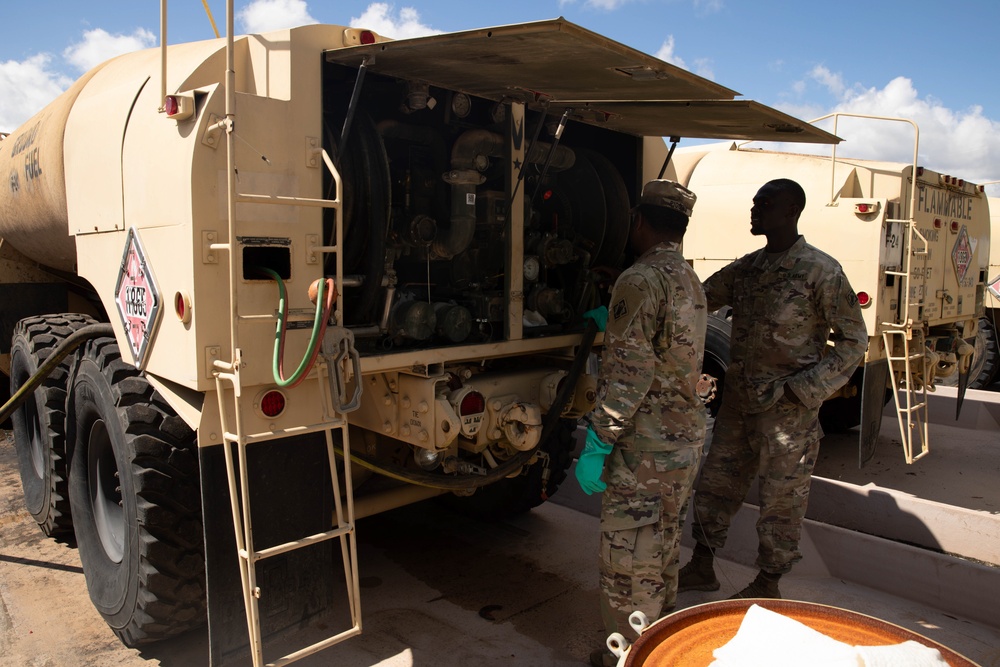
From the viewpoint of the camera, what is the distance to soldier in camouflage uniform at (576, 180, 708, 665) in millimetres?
3145

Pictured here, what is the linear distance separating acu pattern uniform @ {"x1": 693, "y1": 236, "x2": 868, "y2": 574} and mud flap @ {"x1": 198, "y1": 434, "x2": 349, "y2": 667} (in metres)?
2.10

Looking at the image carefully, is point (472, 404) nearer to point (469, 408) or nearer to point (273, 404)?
point (469, 408)

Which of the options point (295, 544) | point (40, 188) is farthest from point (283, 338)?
point (40, 188)

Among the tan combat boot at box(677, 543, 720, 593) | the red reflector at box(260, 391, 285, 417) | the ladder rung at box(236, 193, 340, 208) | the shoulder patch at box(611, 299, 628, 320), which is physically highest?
the ladder rung at box(236, 193, 340, 208)

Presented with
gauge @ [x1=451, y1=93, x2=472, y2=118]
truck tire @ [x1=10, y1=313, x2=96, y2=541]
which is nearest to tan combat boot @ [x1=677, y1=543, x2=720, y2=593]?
gauge @ [x1=451, y1=93, x2=472, y2=118]

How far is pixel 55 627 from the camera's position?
3.64m

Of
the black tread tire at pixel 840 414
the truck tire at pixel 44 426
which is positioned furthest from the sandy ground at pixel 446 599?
the black tread tire at pixel 840 414

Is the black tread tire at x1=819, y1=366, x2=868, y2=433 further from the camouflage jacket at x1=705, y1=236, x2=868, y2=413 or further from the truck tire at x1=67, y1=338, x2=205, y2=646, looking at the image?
the truck tire at x1=67, y1=338, x2=205, y2=646

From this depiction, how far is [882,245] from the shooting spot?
18.7 feet

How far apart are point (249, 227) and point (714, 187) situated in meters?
5.07

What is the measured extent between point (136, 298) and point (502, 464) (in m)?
1.81

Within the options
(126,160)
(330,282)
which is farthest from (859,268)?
(126,160)

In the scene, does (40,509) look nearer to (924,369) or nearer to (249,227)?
(249,227)

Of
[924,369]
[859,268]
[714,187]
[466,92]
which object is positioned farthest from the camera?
[714,187]
